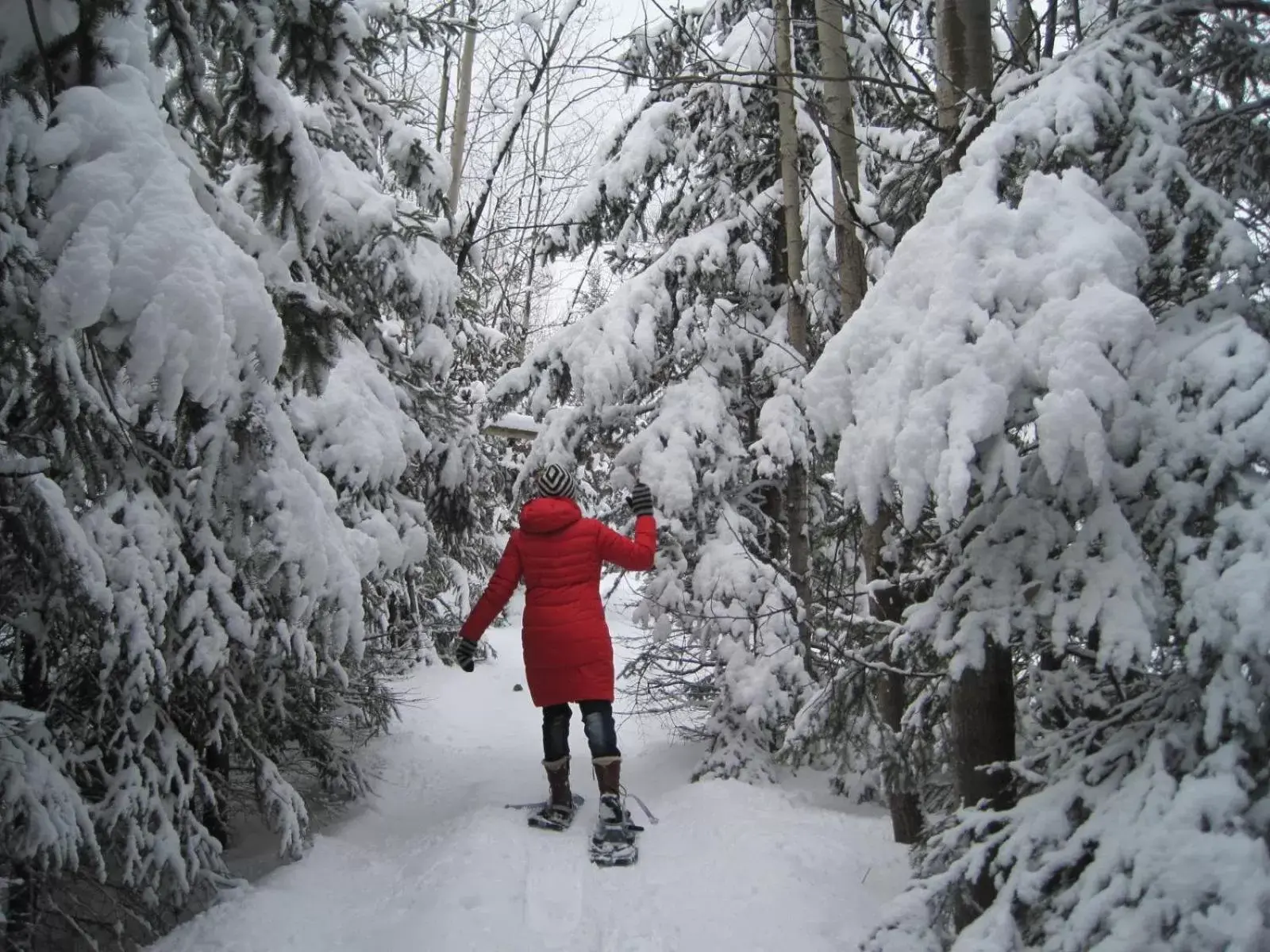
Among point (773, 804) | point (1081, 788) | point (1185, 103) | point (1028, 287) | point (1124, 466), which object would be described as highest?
point (1185, 103)

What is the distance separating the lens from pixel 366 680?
607cm

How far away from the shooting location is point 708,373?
6660 millimetres

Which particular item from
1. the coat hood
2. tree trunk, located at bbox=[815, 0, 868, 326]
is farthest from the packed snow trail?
tree trunk, located at bbox=[815, 0, 868, 326]

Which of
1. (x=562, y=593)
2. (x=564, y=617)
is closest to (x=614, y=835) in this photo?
(x=564, y=617)

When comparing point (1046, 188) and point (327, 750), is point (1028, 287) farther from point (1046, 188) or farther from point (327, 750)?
point (327, 750)

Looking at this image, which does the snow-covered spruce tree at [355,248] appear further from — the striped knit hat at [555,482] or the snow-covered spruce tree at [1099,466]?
the snow-covered spruce tree at [1099,466]

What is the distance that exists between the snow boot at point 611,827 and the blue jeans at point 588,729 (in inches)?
3.0

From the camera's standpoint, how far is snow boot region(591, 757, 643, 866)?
4355mm

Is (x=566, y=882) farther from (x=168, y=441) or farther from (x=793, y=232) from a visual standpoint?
(x=793, y=232)

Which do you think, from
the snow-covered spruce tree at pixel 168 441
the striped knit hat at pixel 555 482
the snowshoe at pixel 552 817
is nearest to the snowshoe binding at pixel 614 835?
the snowshoe at pixel 552 817

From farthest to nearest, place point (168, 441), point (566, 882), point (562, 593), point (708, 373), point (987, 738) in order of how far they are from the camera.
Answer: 1. point (708, 373)
2. point (562, 593)
3. point (566, 882)
4. point (168, 441)
5. point (987, 738)

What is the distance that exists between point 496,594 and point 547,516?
2.00ft

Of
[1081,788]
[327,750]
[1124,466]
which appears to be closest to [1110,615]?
[1124,466]

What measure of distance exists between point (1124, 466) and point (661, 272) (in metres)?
4.81
